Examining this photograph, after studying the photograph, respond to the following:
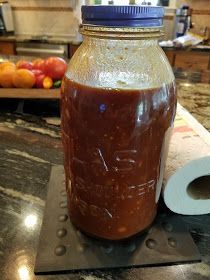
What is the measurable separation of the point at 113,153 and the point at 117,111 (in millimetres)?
64

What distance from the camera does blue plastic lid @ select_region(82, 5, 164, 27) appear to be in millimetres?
288

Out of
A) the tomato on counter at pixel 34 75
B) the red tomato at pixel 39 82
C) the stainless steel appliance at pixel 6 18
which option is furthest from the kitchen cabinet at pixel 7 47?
the red tomato at pixel 39 82

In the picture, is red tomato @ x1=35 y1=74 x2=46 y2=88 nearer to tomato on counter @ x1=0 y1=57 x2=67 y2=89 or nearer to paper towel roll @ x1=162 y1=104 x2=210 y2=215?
tomato on counter @ x1=0 y1=57 x2=67 y2=89

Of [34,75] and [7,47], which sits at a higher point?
[34,75]

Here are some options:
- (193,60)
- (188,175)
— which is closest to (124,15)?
(188,175)

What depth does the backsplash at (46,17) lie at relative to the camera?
279cm

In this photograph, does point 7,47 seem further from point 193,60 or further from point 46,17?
point 193,60

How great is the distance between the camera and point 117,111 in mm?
333

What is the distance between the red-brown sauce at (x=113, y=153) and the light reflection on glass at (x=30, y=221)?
0.07 m

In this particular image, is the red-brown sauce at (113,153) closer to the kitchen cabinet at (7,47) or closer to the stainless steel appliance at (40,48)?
the stainless steel appliance at (40,48)

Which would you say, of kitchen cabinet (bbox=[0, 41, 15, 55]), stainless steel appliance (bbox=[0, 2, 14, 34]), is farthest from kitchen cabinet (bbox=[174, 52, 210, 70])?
stainless steel appliance (bbox=[0, 2, 14, 34])

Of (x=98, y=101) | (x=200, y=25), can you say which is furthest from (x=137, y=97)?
(x=200, y=25)

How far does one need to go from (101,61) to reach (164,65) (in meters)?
0.09

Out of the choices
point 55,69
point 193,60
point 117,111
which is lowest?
point 193,60
